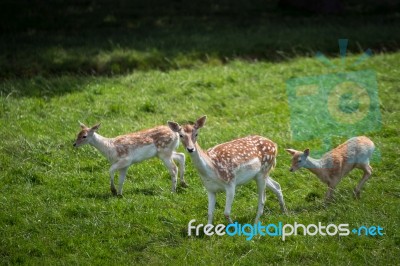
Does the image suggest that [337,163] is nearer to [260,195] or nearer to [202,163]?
[260,195]

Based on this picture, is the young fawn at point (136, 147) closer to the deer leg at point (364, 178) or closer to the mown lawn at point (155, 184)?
the mown lawn at point (155, 184)

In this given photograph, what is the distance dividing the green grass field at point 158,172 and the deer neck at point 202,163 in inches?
32.4

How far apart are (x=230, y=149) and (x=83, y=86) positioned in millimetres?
6430

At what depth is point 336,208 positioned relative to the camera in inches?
403

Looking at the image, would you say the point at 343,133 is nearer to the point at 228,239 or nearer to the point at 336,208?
the point at 336,208

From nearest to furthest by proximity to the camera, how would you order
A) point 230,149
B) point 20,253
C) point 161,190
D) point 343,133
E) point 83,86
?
point 20,253 → point 230,149 → point 161,190 → point 343,133 → point 83,86

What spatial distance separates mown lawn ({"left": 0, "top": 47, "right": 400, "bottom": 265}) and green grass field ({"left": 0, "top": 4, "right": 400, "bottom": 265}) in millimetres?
22

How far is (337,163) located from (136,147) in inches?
120

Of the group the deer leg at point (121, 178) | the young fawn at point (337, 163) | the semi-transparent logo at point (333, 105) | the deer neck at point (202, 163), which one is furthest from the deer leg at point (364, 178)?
the deer leg at point (121, 178)

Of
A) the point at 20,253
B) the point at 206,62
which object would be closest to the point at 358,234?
the point at 20,253

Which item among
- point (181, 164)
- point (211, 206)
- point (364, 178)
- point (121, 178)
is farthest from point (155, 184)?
point (364, 178)

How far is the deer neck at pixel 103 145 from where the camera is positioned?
11453mm

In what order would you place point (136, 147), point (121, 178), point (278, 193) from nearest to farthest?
point (278, 193), point (121, 178), point (136, 147)

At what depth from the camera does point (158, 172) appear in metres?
12.1
